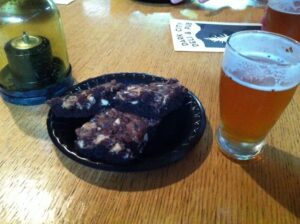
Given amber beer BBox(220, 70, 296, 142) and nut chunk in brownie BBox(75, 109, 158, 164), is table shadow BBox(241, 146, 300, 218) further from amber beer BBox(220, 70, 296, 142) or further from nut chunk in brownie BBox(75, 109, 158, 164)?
nut chunk in brownie BBox(75, 109, 158, 164)

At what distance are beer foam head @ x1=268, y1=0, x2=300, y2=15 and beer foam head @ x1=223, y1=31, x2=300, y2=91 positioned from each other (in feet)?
0.76

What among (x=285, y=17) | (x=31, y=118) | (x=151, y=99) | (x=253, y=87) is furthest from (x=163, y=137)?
(x=285, y=17)

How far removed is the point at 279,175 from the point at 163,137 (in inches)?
7.8

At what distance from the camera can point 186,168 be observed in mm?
513

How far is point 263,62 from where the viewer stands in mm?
469

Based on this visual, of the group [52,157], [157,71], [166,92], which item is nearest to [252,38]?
[166,92]

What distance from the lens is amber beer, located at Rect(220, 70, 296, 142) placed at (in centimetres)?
46

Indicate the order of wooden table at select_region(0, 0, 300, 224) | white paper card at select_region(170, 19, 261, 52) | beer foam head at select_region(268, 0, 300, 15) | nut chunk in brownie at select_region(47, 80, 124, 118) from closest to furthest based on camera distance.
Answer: wooden table at select_region(0, 0, 300, 224), nut chunk in brownie at select_region(47, 80, 124, 118), beer foam head at select_region(268, 0, 300, 15), white paper card at select_region(170, 19, 261, 52)

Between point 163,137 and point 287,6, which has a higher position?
point 287,6

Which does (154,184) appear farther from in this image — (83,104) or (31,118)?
(31,118)

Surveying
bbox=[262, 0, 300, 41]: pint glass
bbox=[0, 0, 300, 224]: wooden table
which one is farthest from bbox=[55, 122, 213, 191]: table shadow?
bbox=[262, 0, 300, 41]: pint glass

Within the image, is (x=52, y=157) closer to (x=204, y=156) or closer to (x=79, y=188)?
(x=79, y=188)

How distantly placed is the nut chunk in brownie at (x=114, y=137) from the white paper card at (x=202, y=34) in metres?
0.43

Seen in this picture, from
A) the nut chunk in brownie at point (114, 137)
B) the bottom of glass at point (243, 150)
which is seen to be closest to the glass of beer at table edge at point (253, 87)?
the bottom of glass at point (243, 150)
